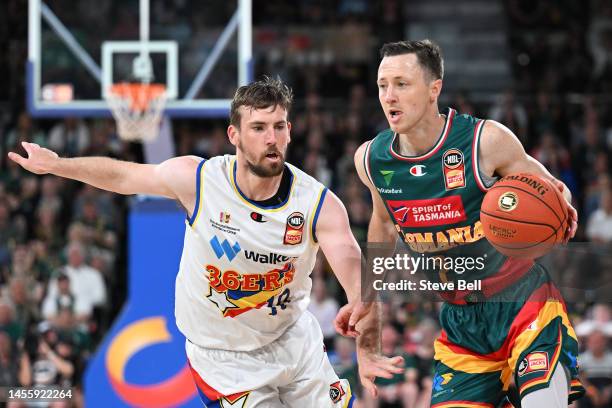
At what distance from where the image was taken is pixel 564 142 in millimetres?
12945

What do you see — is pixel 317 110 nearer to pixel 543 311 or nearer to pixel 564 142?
pixel 564 142

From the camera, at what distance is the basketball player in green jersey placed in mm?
5078

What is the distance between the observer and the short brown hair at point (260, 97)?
17.1 ft

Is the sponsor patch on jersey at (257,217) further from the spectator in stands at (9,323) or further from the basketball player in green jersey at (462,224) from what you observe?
the spectator in stands at (9,323)

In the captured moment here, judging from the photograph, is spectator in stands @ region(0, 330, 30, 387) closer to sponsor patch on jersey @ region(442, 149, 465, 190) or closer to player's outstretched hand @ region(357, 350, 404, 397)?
player's outstretched hand @ region(357, 350, 404, 397)

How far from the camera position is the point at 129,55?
32.7 feet

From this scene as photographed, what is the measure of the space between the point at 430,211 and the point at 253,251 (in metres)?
0.93

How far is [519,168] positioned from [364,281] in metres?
0.98

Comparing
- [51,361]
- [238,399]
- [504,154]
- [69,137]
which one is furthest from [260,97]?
[69,137]

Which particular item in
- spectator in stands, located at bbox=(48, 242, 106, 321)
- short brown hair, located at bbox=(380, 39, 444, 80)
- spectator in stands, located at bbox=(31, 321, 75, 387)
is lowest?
spectator in stands, located at bbox=(31, 321, 75, 387)

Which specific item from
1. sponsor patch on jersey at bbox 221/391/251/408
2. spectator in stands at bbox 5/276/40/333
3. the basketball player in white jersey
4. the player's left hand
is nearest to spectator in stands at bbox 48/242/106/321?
spectator in stands at bbox 5/276/40/333

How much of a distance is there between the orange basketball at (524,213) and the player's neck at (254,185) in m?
1.09

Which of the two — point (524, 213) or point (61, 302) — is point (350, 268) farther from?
point (61, 302)

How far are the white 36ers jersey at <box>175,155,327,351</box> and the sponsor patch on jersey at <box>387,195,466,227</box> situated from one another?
434 mm
